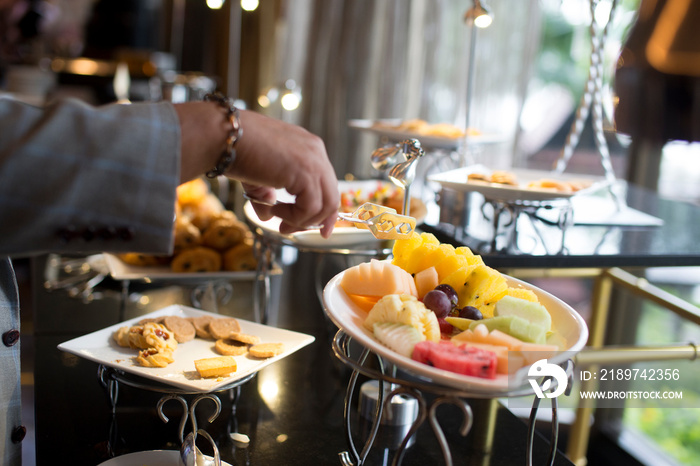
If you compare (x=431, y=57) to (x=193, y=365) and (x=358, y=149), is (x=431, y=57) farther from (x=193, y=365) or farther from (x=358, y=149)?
(x=193, y=365)

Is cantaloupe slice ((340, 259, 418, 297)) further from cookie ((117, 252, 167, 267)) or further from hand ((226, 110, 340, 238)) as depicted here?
cookie ((117, 252, 167, 267))

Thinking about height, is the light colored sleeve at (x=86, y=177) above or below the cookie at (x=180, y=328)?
above

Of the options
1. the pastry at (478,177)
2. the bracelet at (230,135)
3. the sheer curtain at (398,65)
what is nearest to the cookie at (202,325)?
the bracelet at (230,135)

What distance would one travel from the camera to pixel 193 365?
87cm

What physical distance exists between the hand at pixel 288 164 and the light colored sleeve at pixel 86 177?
68 mm

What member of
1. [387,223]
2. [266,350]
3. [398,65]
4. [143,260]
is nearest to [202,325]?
[266,350]

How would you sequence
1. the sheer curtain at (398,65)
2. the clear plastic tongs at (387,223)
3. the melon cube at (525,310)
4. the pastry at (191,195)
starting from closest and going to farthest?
the melon cube at (525,310) → the clear plastic tongs at (387,223) → the pastry at (191,195) → the sheer curtain at (398,65)

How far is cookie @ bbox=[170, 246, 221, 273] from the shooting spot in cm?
138

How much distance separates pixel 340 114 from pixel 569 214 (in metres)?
2.29

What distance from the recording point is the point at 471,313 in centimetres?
67

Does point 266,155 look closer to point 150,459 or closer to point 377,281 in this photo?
point 377,281

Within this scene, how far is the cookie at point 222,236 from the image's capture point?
1438 mm

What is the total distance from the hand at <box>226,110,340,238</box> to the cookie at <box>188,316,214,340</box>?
389 mm

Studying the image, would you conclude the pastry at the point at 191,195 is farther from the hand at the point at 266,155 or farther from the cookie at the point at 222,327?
the hand at the point at 266,155
